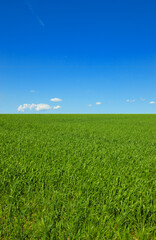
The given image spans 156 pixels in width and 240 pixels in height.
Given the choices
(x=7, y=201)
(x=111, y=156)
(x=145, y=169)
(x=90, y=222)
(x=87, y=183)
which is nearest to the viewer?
(x=90, y=222)

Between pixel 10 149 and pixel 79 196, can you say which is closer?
pixel 79 196

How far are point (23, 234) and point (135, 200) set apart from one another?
1.78 meters

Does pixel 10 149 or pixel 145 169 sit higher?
pixel 10 149

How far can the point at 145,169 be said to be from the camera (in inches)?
148

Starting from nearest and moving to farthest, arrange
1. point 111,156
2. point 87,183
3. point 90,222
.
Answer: point 90,222 < point 87,183 < point 111,156

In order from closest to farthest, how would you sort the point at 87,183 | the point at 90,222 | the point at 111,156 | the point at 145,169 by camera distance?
the point at 90,222 < the point at 87,183 < the point at 145,169 < the point at 111,156

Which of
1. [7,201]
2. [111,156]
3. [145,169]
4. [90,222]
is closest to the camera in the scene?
[90,222]

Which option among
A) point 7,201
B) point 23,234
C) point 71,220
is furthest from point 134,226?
point 7,201

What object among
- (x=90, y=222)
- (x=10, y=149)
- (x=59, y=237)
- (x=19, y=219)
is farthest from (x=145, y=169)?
(x=10, y=149)

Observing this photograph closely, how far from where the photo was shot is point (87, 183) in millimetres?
2844

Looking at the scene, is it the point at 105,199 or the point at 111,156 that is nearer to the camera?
the point at 105,199

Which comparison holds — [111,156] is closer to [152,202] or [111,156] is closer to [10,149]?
[152,202]

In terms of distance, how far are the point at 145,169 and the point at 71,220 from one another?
8.52ft

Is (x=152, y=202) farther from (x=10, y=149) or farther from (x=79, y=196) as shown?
(x=10, y=149)
